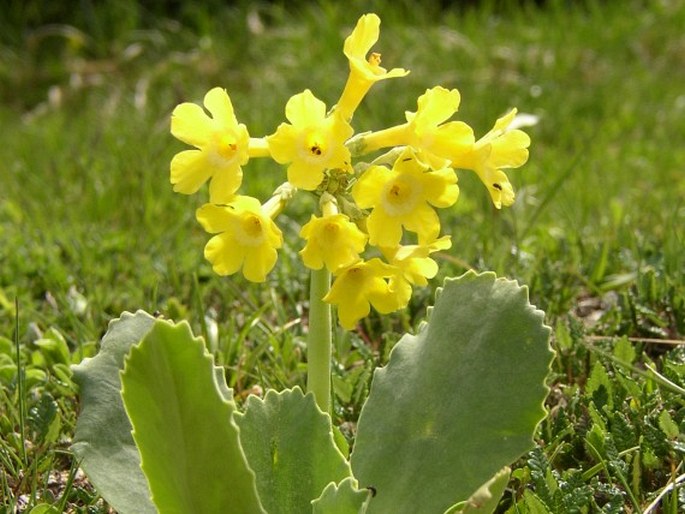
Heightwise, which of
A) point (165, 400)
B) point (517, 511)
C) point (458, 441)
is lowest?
point (517, 511)

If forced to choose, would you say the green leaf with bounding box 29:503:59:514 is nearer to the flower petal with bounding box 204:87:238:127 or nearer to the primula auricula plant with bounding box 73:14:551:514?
the primula auricula plant with bounding box 73:14:551:514

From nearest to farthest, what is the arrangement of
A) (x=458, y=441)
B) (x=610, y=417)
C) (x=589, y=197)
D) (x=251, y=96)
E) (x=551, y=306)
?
(x=458, y=441)
(x=610, y=417)
(x=551, y=306)
(x=589, y=197)
(x=251, y=96)

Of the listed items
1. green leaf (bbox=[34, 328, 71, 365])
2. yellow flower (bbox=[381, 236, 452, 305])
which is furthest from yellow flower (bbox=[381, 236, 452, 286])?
green leaf (bbox=[34, 328, 71, 365])

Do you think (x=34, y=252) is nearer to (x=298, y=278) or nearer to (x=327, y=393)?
(x=298, y=278)

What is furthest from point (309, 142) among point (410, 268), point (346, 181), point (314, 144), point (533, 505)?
point (533, 505)

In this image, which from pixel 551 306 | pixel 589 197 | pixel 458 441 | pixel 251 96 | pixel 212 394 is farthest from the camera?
pixel 251 96

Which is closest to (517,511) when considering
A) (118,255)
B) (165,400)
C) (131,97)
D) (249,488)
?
(249,488)

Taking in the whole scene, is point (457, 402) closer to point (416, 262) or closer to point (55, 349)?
point (416, 262)

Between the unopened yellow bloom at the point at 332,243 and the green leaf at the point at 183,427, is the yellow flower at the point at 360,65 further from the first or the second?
the green leaf at the point at 183,427
